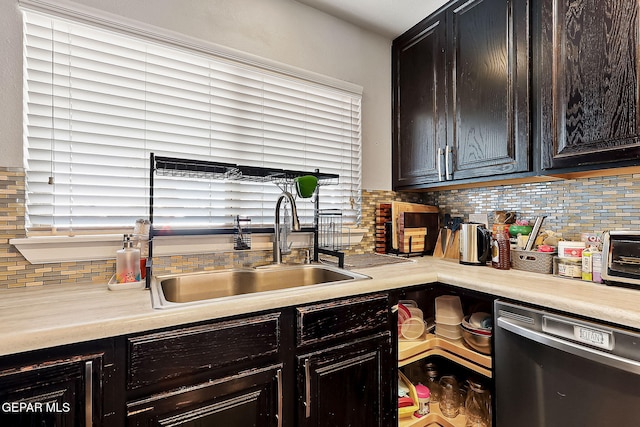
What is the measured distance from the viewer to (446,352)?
148 centimetres

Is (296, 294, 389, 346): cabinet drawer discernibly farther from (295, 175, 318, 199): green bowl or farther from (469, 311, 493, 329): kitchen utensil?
(295, 175, 318, 199): green bowl

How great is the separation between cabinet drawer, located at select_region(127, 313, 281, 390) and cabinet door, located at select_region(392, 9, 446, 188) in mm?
1366

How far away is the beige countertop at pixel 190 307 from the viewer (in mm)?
747

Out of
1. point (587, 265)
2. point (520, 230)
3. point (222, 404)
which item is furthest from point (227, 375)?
point (520, 230)

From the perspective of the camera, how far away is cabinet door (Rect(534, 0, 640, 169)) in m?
1.08

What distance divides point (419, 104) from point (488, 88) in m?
0.46

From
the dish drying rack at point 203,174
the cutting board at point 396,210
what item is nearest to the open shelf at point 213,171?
the dish drying rack at point 203,174

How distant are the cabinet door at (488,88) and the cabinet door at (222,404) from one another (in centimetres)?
140

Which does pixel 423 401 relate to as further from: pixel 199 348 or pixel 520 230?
pixel 199 348

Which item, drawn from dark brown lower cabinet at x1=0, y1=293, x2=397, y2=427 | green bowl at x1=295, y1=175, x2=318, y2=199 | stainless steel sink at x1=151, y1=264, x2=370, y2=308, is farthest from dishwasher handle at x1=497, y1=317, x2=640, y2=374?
green bowl at x1=295, y1=175, x2=318, y2=199

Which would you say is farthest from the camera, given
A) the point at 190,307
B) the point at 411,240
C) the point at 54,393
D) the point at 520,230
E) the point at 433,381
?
the point at 411,240

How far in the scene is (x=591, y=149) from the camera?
1.17 meters

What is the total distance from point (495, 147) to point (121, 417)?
1.82m

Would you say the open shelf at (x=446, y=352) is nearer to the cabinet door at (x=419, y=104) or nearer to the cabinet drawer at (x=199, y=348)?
the cabinet drawer at (x=199, y=348)
